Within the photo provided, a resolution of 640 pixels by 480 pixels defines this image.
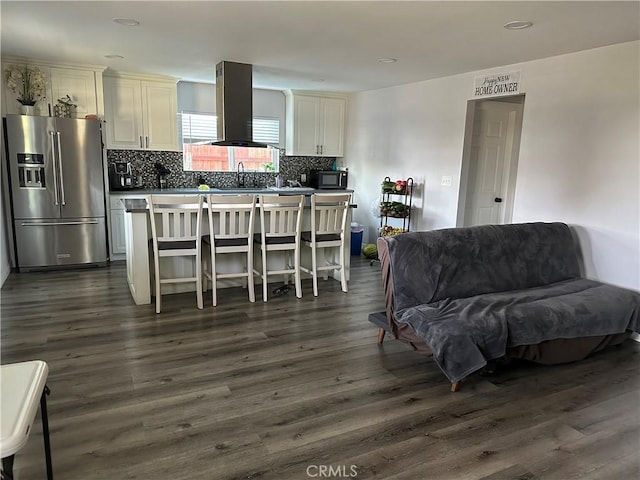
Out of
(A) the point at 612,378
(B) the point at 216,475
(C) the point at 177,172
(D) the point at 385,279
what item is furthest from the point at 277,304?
(C) the point at 177,172

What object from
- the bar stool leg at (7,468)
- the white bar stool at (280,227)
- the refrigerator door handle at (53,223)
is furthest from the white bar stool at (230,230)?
the bar stool leg at (7,468)

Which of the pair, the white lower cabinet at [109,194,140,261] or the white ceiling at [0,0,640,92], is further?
the white lower cabinet at [109,194,140,261]

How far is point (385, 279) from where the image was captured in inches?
127

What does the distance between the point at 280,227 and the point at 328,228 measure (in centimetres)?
57

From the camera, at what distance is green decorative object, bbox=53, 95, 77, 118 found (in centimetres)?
525

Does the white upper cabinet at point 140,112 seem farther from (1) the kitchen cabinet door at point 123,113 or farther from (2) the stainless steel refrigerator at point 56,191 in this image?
(2) the stainless steel refrigerator at point 56,191

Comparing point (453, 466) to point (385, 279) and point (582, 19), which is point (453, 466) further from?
point (582, 19)

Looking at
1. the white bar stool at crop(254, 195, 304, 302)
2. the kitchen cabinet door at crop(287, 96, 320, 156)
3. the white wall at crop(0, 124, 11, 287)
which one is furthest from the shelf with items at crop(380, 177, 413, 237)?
the white wall at crop(0, 124, 11, 287)

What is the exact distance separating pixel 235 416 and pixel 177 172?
4.79 m

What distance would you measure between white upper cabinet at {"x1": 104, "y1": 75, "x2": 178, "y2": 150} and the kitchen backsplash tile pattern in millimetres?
216

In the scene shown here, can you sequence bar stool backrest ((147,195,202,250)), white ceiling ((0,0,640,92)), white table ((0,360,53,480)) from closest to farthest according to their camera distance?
1. white table ((0,360,53,480))
2. white ceiling ((0,0,640,92))
3. bar stool backrest ((147,195,202,250))

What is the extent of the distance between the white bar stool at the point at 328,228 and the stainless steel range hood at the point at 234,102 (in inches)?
52.7

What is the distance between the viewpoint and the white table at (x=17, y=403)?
1.23 m
